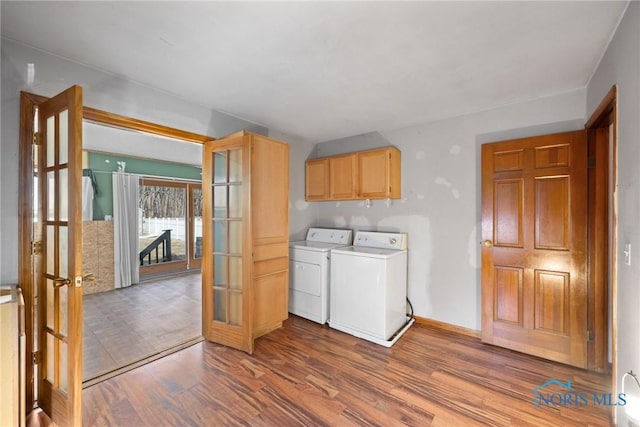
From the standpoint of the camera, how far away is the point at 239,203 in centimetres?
257

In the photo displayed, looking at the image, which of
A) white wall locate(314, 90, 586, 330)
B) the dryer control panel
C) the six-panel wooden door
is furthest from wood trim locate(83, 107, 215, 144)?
the six-panel wooden door

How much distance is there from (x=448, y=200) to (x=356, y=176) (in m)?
1.12

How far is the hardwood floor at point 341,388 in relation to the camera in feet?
5.61

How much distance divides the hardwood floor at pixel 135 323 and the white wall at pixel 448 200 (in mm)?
2631

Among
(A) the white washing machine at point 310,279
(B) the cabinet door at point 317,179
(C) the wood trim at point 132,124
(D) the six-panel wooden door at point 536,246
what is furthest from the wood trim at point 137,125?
(D) the six-panel wooden door at point 536,246

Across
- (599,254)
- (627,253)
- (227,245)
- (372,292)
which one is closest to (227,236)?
(227,245)

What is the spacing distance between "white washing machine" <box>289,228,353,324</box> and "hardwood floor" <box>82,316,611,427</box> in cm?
56

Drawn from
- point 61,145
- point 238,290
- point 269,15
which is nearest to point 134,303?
point 238,290

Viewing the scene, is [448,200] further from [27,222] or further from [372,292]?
[27,222]

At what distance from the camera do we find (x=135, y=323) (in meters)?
3.14

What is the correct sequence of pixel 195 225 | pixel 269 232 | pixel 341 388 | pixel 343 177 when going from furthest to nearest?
pixel 195 225, pixel 343 177, pixel 269 232, pixel 341 388

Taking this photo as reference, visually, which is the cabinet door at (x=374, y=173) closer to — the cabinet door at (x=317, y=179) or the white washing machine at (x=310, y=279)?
the cabinet door at (x=317, y=179)

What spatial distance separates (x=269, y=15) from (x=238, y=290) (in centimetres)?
221

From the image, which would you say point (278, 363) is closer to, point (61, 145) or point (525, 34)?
A: point (61, 145)
